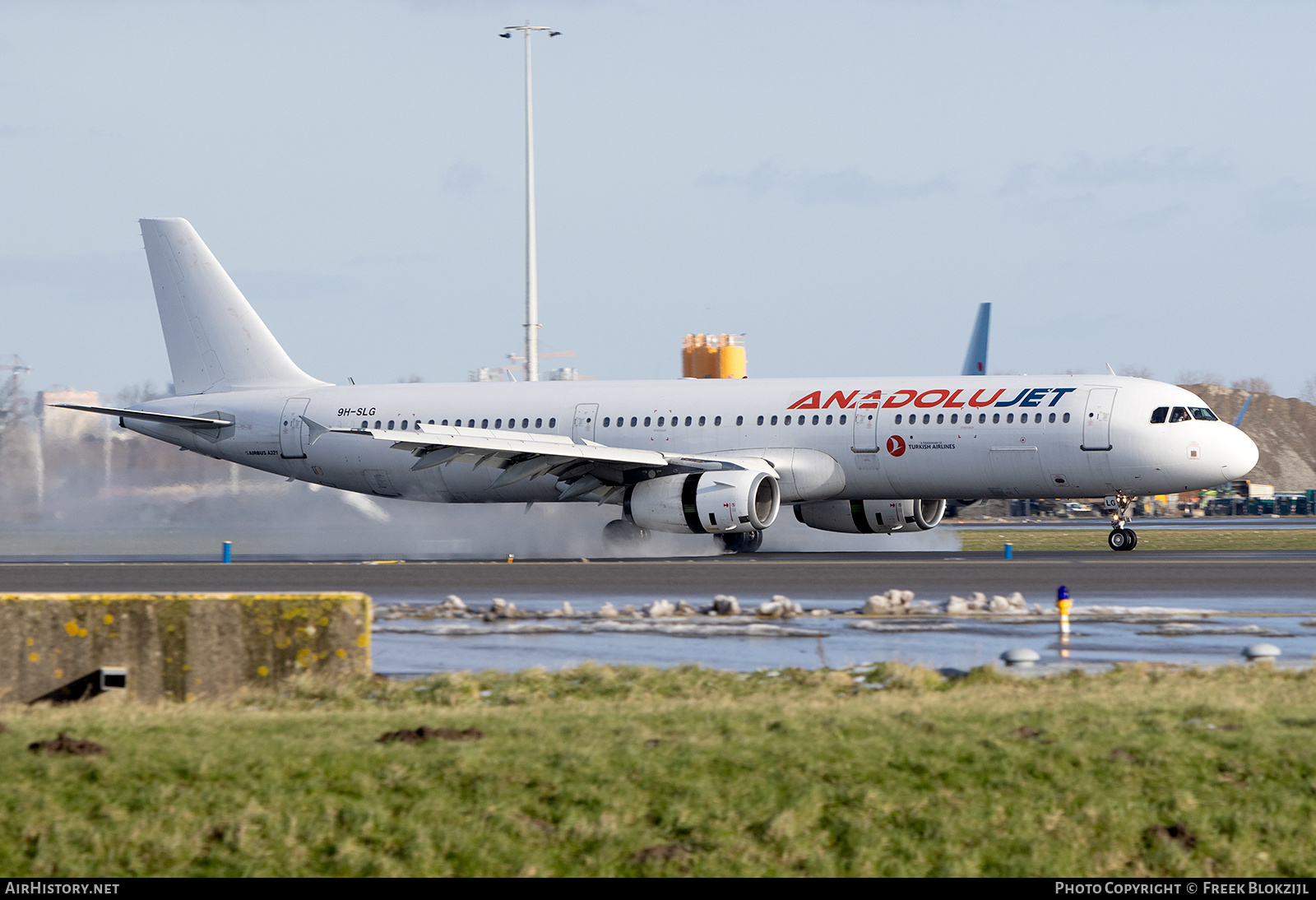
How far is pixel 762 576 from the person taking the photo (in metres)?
27.8

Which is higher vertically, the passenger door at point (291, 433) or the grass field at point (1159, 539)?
the passenger door at point (291, 433)

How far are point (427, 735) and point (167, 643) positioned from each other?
14.1 ft

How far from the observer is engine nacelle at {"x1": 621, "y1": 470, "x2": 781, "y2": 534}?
34.6 meters

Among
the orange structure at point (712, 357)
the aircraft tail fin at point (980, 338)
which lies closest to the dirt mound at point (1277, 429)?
the aircraft tail fin at point (980, 338)

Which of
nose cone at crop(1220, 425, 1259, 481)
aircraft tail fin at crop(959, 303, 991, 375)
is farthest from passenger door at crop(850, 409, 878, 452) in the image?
aircraft tail fin at crop(959, 303, 991, 375)

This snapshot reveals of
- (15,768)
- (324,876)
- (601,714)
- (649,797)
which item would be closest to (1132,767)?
(649,797)

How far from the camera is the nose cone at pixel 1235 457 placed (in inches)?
1330

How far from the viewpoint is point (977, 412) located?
34.7 meters

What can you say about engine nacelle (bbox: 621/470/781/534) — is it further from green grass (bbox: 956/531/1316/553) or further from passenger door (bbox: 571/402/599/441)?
green grass (bbox: 956/531/1316/553)

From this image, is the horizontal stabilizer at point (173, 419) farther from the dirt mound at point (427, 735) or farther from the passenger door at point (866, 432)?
the dirt mound at point (427, 735)

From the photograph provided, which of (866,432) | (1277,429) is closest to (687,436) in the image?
(866,432)

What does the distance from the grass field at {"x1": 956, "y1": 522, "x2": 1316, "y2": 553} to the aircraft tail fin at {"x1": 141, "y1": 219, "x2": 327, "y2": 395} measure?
73.8 ft

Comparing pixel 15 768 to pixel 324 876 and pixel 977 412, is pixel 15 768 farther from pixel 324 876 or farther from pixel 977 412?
pixel 977 412

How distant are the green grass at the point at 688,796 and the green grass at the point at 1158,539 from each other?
88.5ft
